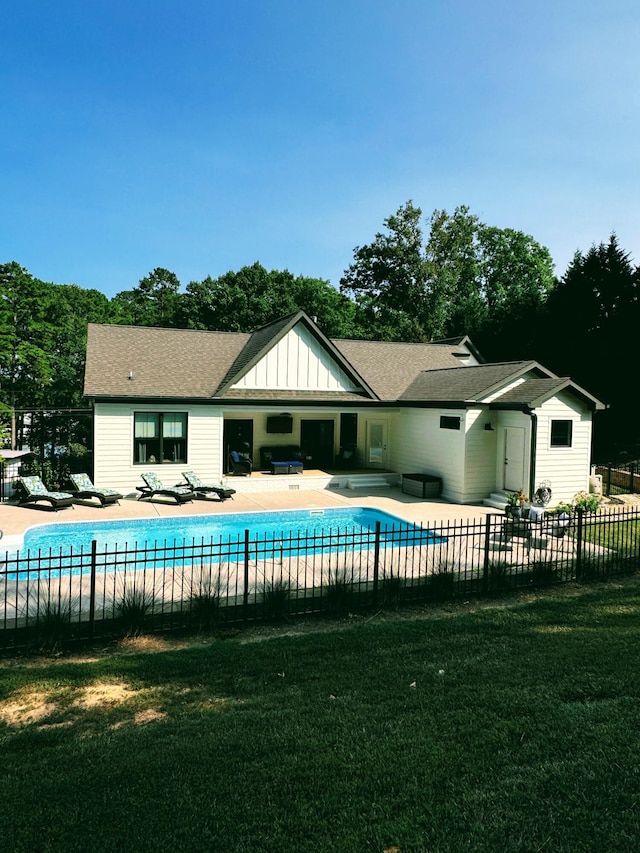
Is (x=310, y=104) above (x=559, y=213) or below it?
above

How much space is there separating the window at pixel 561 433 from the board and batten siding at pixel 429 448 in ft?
9.96

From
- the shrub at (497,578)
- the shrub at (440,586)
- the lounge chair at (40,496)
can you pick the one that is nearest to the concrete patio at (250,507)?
the lounge chair at (40,496)

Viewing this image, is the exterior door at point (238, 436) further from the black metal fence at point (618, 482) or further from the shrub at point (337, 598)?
the shrub at point (337, 598)

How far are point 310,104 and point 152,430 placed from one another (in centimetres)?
1176

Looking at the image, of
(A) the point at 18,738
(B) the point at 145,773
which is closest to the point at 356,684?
(B) the point at 145,773

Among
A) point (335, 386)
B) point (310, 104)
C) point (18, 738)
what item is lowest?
point (18, 738)

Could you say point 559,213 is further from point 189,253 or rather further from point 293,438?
point 189,253

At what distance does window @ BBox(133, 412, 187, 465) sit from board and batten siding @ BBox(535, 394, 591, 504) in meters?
12.6

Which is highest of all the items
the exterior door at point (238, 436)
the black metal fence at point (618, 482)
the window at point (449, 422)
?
the window at point (449, 422)

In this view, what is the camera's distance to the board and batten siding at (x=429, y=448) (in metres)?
19.8

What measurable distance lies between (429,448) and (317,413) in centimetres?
592

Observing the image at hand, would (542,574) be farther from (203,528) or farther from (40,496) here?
(40,496)

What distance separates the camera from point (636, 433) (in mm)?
29812

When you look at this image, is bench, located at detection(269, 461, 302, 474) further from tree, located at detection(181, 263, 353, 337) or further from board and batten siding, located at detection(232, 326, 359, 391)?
tree, located at detection(181, 263, 353, 337)
